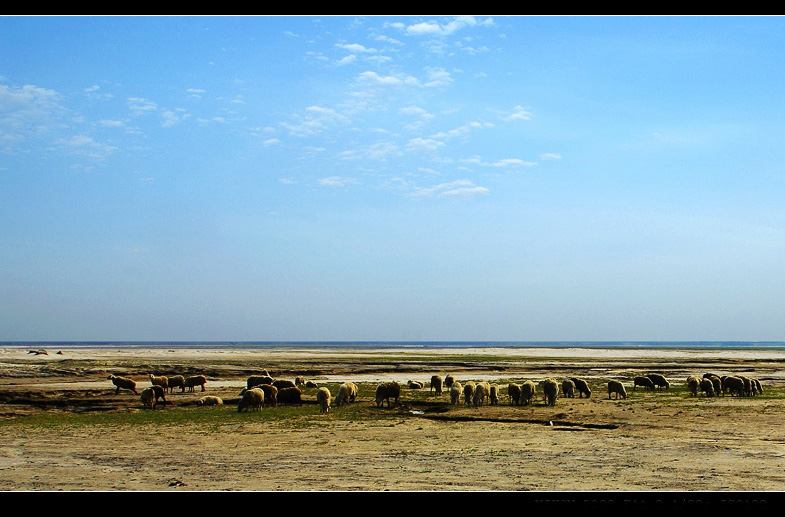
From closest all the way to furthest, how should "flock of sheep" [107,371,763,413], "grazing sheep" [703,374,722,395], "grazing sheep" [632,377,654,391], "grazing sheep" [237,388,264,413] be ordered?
"grazing sheep" [237,388,264,413] < "flock of sheep" [107,371,763,413] < "grazing sheep" [703,374,722,395] < "grazing sheep" [632,377,654,391]

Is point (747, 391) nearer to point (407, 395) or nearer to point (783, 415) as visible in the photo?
point (783, 415)

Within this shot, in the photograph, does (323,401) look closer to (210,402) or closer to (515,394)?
(210,402)

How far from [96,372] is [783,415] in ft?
149

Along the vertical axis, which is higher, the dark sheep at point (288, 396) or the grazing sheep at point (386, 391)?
the grazing sheep at point (386, 391)

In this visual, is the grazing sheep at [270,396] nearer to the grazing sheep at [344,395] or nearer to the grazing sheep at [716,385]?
the grazing sheep at [344,395]

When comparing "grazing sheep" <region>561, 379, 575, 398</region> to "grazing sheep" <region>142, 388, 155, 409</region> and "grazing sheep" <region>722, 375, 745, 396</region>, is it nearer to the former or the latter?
"grazing sheep" <region>722, 375, 745, 396</region>

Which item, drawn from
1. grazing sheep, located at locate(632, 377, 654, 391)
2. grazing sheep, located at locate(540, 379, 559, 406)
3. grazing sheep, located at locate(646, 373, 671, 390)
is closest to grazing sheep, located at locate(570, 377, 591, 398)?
grazing sheep, located at locate(540, 379, 559, 406)

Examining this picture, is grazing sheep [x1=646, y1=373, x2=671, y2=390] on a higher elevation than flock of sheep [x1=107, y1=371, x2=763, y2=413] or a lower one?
lower

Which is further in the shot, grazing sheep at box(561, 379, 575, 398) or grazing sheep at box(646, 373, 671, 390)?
grazing sheep at box(646, 373, 671, 390)

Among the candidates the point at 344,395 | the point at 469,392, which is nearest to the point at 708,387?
the point at 469,392

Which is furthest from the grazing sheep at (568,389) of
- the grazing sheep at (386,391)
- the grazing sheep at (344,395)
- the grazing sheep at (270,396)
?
the grazing sheep at (270,396)

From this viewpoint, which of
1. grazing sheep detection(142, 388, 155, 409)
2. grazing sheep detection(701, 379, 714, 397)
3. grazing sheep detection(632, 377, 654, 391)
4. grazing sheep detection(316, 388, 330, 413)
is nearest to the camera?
grazing sheep detection(316, 388, 330, 413)
